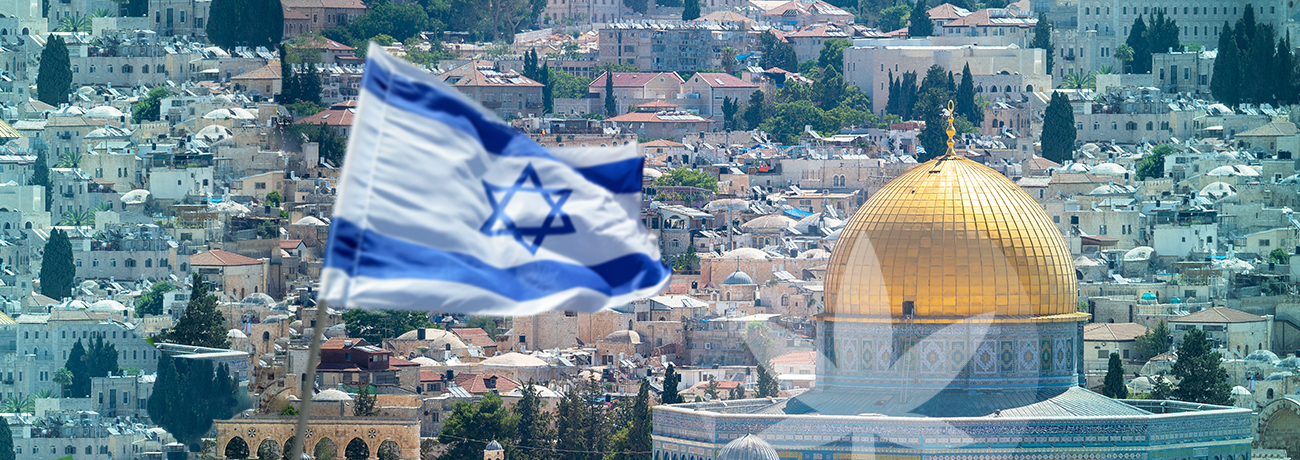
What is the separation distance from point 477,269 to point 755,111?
441 ft

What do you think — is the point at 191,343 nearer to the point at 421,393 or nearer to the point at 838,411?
the point at 421,393

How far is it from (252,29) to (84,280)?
36426 mm

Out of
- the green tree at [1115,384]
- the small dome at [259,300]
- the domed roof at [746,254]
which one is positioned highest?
the green tree at [1115,384]

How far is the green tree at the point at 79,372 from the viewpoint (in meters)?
101

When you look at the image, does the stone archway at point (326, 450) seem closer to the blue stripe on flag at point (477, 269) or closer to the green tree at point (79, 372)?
the green tree at point (79, 372)

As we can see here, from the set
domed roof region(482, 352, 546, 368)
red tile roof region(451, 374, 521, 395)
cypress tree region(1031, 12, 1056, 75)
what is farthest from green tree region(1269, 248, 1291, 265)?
cypress tree region(1031, 12, 1056, 75)

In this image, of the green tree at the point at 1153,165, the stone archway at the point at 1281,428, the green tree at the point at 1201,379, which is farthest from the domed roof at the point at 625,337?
the green tree at the point at 1153,165

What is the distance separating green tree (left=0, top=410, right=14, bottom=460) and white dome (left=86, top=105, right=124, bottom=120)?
5555 cm

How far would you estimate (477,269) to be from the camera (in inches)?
783

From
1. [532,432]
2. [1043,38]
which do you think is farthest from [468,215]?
[1043,38]

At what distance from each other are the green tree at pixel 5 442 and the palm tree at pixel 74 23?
→ 7706 cm

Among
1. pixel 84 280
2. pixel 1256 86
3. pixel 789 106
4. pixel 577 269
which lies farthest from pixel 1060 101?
pixel 577 269

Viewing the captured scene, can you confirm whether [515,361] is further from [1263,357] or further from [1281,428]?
[1281,428]

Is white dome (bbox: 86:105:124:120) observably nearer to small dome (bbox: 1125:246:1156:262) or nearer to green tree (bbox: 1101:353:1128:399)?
small dome (bbox: 1125:246:1156:262)
